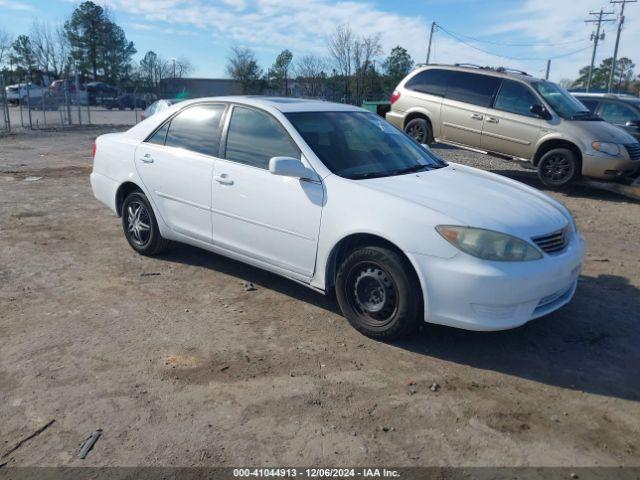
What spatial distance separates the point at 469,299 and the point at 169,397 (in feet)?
6.44

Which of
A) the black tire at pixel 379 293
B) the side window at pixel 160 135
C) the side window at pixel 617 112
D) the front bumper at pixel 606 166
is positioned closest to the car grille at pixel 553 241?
the black tire at pixel 379 293

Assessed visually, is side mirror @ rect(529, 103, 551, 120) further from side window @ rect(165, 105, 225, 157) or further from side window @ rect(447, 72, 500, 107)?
side window @ rect(165, 105, 225, 157)

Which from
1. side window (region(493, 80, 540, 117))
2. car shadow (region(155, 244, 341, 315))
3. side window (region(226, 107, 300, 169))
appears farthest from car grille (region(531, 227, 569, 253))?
side window (region(493, 80, 540, 117))

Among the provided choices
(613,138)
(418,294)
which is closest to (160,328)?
(418,294)

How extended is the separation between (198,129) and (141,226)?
131cm

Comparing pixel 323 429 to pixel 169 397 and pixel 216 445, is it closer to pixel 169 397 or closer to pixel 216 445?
pixel 216 445

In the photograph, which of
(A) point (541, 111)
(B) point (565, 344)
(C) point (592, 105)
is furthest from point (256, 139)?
(C) point (592, 105)

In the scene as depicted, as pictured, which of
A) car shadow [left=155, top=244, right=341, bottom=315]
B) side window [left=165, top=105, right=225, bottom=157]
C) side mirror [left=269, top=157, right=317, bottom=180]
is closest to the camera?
side mirror [left=269, top=157, right=317, bottom=180]

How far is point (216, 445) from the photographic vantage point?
9.16 feet

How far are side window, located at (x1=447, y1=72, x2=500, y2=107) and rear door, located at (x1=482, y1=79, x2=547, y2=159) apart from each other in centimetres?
18

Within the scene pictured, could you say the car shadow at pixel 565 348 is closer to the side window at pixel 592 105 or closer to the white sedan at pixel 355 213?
the white sedan at pixel 355 213

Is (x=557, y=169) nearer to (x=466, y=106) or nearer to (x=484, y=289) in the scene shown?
(x=466, y=106)

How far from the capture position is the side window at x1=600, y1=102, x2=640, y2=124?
11.6 meters

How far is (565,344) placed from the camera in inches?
156
